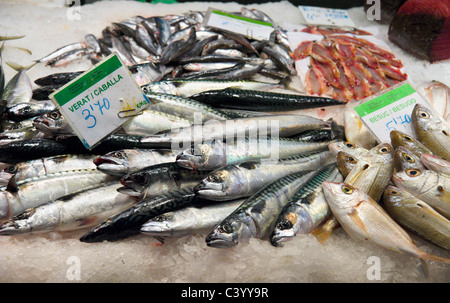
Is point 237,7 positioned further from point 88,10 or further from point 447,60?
point 447,60

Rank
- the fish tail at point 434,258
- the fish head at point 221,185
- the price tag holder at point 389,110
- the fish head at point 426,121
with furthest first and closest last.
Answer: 1. the price tag holder at point 389,110
2. the fish head at point 426,121
3. the fish head at point 221,185
4. the fish tail at point 434,258

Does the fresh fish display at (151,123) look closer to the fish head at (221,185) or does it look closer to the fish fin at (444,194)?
the fish head at (221,185)

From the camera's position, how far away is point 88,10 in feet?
13.8

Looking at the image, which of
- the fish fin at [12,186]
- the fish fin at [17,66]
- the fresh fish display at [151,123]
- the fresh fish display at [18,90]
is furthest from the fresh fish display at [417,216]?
the fish fin at [17,66]

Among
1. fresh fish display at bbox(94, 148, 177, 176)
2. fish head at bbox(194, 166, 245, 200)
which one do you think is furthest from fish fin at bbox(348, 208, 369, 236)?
fresh fish display at bbox(94, 148, 177, 176)

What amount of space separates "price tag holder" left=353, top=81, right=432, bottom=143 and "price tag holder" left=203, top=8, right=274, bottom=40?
1.63m

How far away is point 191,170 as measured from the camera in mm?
2010

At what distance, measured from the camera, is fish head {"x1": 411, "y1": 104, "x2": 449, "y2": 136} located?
225 cm

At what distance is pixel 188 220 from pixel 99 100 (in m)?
0.94

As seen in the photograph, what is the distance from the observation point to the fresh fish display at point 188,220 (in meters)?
1.66

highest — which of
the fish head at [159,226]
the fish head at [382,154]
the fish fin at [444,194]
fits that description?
the fish head at [382,154]

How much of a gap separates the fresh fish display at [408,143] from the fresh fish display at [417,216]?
0.38 m
